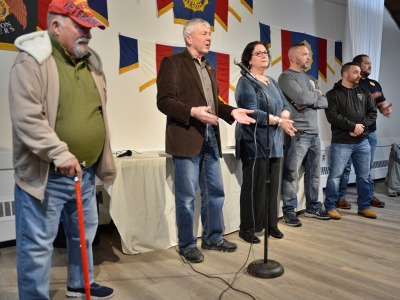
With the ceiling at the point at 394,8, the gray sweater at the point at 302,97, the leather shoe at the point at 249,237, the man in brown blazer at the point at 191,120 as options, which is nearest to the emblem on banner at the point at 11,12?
the man in brown blazer at the point at 191,120

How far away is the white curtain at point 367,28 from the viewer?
4879 mm

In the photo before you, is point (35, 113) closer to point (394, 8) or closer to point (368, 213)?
point (368, 213)

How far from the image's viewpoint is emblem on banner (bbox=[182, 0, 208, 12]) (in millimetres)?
3557

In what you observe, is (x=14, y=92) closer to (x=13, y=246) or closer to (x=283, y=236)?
(x=13, y=246)

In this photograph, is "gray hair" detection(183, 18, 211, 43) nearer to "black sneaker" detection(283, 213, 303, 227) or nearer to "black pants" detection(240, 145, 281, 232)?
"black pants" detection(240, 145, 281, 232)

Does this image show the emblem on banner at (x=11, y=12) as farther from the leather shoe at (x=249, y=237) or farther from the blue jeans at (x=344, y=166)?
the blue jeans at (x=344, y=166)

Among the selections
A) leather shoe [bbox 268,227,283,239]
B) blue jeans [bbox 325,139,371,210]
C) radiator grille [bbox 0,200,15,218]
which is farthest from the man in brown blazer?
blue jeans [bbox 325,139,371,210]

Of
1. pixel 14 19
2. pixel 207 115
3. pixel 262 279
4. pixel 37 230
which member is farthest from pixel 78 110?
pixel 14 19

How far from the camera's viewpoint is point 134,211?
2412 millimetres

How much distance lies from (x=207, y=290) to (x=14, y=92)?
4.33ft

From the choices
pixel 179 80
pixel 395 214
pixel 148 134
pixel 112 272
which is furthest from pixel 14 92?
pixel 395 214

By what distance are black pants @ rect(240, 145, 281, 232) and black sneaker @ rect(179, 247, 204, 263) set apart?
54cm

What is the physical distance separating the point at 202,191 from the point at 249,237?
1.81 feet

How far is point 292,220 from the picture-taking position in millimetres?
3113
